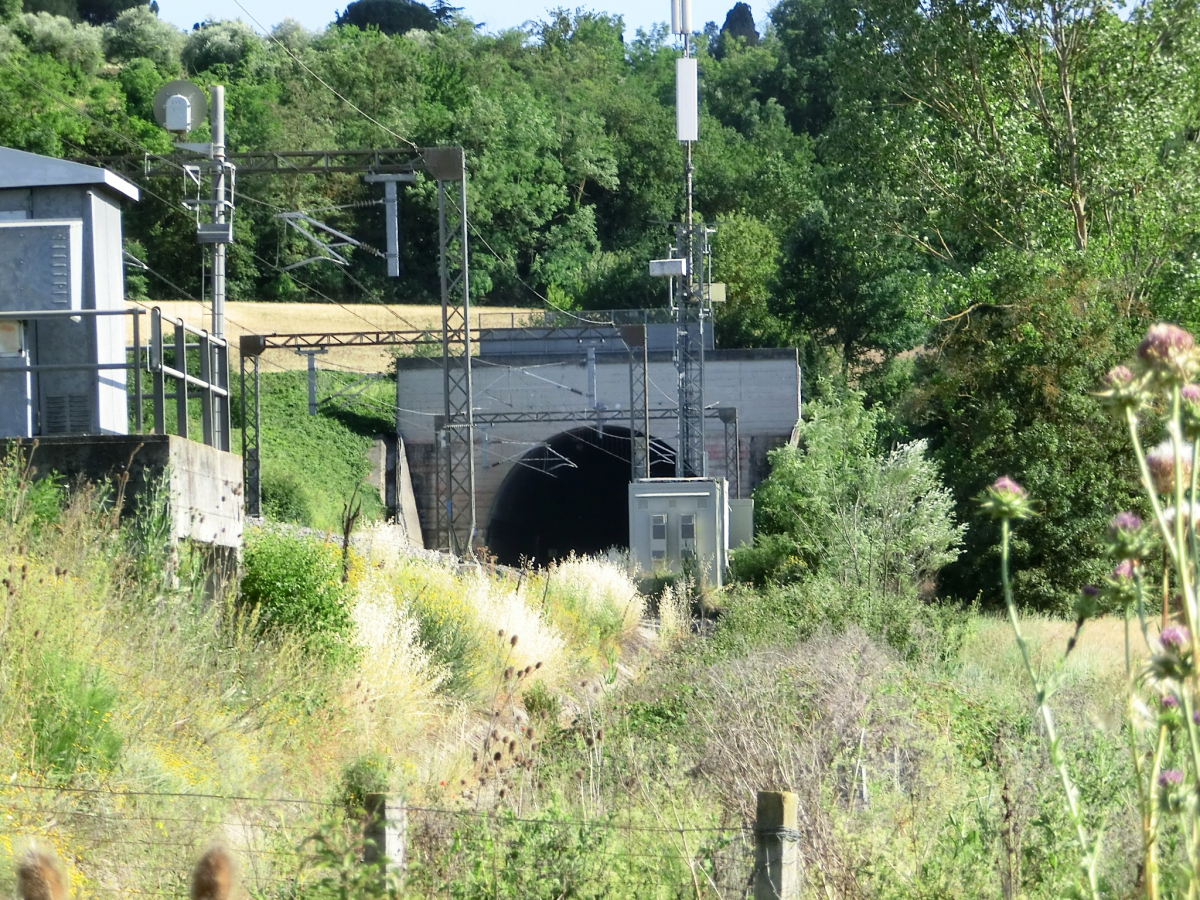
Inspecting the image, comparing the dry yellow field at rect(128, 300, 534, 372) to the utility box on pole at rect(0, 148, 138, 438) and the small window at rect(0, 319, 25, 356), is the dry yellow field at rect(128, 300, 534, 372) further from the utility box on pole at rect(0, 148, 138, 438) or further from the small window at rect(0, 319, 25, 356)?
the small window at rect(0, 319, 25, 356)

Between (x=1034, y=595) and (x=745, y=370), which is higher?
(x=745, y=370)

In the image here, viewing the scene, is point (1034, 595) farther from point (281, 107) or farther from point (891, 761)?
point (281, 107)

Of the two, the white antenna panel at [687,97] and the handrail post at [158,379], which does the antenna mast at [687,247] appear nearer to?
the white antenna panel at [687,97]

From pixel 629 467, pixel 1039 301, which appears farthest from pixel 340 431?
pixel 1039 301

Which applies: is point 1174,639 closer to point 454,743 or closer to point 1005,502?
point 1005,502

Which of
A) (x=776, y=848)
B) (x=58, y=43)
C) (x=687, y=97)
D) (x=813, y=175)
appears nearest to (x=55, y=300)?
(x=776, y=848)

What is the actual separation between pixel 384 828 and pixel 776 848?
1446mm

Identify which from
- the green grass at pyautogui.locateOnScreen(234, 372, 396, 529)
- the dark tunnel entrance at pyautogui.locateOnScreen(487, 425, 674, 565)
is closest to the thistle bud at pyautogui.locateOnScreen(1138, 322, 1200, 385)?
the green grass at pyautogui.locateOnScreen(234, 372, 396, 529)

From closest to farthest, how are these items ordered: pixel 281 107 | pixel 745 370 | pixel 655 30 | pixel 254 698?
1. pixel 254 698
2. pixel 745 370
3. pixel 281 107
4. pixel 655 30

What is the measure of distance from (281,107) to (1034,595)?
160 feet

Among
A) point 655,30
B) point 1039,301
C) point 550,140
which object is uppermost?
point 655,30

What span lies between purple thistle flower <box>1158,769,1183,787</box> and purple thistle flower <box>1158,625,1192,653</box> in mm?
649

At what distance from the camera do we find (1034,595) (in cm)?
2350

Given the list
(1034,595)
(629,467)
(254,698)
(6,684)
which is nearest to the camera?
(6,684)
